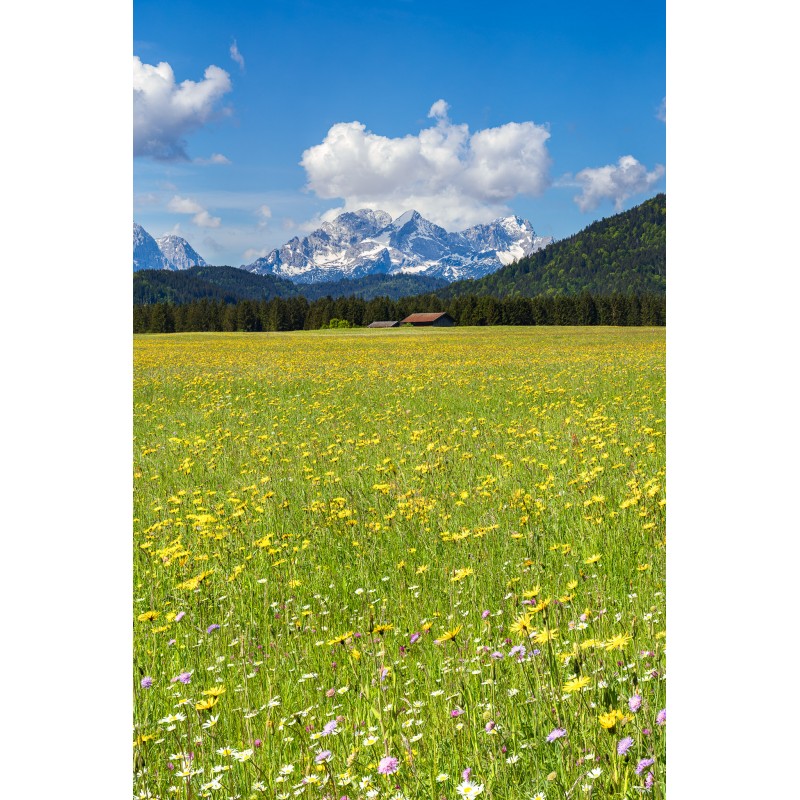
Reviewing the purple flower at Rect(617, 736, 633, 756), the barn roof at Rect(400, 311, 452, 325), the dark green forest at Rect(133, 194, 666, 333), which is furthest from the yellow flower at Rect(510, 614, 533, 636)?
the barn roof at Rect(400, 311, 452, 325)

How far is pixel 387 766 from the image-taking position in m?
1.97

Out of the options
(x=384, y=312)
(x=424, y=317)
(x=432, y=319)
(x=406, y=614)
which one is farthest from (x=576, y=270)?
(x=406, y=614)

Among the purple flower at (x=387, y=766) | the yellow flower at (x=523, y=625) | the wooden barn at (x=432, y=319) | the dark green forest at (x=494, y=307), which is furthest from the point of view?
the wooden barn at (x=432, y=319)

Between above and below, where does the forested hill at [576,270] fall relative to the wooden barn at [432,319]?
above

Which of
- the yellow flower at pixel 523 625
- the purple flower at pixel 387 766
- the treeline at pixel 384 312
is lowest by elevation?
the purple flower at pixel 387 766

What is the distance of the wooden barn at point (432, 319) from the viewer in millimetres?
94250

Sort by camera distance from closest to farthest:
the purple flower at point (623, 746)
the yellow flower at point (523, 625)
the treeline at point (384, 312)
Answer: the purple flower at point (623, 746) → the yellow flower at point (523, 625) → the treeline at point (384, 312)

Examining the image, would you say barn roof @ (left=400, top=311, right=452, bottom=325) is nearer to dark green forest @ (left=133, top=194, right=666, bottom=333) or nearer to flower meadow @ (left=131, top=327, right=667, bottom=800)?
dark green forest @ (left=133, top=194, right=666, bottom=333)

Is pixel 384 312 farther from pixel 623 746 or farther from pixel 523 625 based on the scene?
pixel 623 746

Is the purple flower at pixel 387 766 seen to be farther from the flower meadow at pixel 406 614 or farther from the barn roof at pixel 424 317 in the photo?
the barn roof at pixel 424 317

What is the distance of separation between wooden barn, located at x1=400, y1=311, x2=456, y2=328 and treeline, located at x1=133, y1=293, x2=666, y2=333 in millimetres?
1046

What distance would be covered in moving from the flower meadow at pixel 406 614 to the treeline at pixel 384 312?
49.7 metres

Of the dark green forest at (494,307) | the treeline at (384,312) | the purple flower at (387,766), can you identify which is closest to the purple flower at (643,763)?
the purple flower at (387,766)
